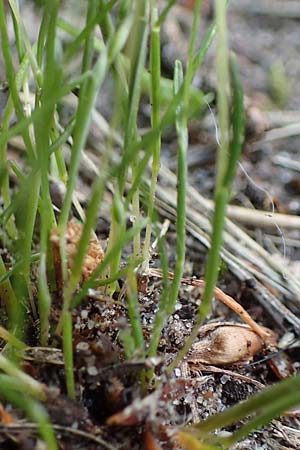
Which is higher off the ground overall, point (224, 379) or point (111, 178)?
point (111, 178)

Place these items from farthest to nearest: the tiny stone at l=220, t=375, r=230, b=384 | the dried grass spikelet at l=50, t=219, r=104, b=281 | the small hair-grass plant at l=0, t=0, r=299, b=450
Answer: the tiny stone at l=220, t=375, r=230, b=384 → the dried grass spikelet at l=50, t=219, r=104, b=281 → the small hair-grass plant at l=0, t=0, r=299, b=450

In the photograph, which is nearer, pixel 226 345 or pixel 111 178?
pixel 111 178

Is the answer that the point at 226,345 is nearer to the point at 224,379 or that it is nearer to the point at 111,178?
the point at 224,379

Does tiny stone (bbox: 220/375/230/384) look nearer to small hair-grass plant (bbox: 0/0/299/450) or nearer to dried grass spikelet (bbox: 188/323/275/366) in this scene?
dried grass spikelet (bbox: 188/323/275/366)

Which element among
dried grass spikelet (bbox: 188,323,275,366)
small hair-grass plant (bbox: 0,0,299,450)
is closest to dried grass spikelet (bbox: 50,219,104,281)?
small hair-grass plant (bbox: 0,0,299,450)

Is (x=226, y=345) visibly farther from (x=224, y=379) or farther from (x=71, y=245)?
(x=71, y=245)

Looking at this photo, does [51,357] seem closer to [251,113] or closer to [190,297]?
[190,297]

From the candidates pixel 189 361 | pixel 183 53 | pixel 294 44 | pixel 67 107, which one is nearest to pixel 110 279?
pixel 189 361

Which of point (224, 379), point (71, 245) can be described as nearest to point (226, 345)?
point (224, 379)

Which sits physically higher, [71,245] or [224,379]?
[71,245]
